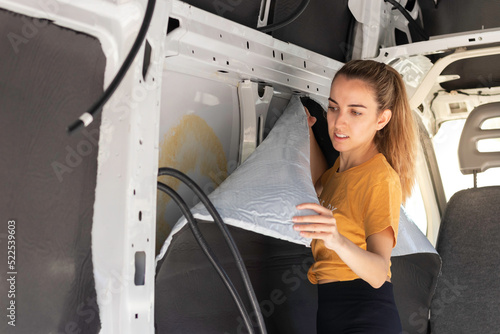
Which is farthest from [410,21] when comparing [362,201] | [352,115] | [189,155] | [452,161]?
[189,155]

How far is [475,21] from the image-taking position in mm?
2775

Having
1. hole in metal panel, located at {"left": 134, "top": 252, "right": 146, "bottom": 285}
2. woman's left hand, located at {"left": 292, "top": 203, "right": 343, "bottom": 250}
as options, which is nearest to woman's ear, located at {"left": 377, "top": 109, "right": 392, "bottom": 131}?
woman's left hand, located at {"left": 292, "top": 203, "right": 343, "bottom": 250}

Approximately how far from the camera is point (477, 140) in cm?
274

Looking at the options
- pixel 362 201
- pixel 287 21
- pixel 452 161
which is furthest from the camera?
pixel 452 161

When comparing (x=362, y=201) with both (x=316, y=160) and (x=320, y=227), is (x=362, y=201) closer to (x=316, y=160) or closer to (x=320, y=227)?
(x=320, y=227)

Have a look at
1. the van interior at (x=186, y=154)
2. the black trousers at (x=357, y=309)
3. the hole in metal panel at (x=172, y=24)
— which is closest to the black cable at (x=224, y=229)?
the van interior at (x=186, y=154)

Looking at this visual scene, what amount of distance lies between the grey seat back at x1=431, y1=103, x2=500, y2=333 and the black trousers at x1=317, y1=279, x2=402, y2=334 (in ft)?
Result: 3.03

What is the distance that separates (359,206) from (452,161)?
1.80 metres

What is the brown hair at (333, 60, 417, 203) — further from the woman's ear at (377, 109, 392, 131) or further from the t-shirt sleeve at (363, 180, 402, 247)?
the t-shirt sleeve at (363, 180, 402, 247)

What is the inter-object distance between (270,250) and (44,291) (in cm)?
90

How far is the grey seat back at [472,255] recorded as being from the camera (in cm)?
249

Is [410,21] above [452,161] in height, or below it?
above

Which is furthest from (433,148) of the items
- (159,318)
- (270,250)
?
(159,318)

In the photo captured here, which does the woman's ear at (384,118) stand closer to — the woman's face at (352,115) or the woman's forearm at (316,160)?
the woman's face at (352,115)
